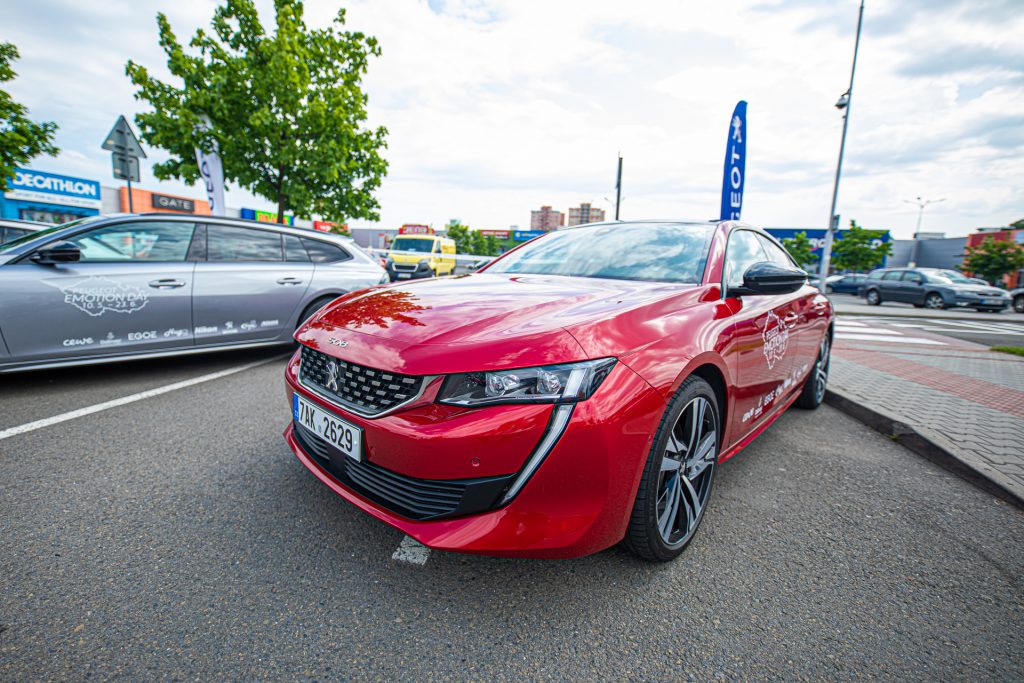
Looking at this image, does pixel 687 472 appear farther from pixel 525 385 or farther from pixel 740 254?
pixel 740 254

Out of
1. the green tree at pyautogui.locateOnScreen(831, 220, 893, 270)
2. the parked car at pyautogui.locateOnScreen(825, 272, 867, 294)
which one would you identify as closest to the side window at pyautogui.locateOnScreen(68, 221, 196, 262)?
the parked car at pyautogui.locateOnScreen(825, 272, 867, 294)

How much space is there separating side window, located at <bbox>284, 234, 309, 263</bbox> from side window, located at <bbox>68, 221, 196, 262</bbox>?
2.93 feet

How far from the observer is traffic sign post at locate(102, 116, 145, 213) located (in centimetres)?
784

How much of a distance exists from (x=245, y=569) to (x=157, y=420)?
6.59 ft

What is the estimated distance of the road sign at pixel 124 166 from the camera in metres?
7.92

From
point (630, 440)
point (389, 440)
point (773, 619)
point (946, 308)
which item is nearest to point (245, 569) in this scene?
point (389, 440)

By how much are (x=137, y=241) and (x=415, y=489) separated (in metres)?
4.13

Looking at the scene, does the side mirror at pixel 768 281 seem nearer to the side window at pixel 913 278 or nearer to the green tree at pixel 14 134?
the green tree at pixel 14 134

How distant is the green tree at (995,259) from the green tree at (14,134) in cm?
4261

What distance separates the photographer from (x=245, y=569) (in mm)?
1747

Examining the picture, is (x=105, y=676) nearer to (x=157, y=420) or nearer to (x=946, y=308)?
(x=157, y=420)

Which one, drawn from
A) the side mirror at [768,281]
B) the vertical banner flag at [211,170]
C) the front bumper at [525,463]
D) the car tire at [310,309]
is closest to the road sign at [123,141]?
the vertical banner flag at [211,170]

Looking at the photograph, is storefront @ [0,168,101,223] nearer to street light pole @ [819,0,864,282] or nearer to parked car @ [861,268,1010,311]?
street light pole @ [819,0,864,282]

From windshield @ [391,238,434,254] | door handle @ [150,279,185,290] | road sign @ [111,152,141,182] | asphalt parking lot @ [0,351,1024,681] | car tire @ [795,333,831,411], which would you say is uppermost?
road sign @ [111,152,141,182]
